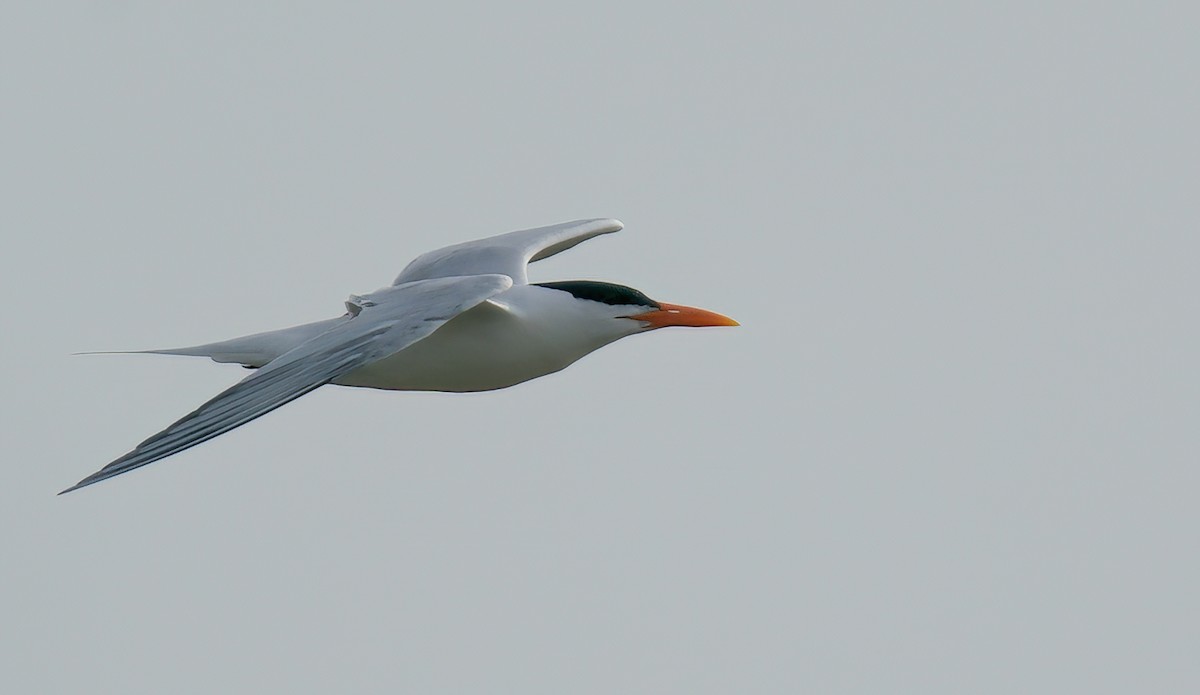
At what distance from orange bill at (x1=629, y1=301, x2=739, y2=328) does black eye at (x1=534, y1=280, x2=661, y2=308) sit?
18cm

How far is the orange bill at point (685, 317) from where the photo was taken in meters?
10.3

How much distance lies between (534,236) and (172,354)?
2.87 m

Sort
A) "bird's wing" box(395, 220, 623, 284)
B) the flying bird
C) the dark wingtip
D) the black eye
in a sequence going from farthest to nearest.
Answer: "bird's wing" box(395, 220, 623, 284) → the black eye → the flying bird → the dark wingtip

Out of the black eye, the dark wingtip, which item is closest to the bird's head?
the black eye

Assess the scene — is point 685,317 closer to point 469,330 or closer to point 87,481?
point 469,330

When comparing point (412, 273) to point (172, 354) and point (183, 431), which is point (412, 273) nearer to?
point (172, 354)

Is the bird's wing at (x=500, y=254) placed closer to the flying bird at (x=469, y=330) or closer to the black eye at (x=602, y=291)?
the flying bird at (x=469, y=330)

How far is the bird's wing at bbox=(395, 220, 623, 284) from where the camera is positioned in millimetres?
11141

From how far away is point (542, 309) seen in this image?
1002cm

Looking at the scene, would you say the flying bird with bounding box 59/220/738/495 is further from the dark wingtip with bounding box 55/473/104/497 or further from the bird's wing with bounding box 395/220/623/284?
the dark wingtip with bounding box 55/473/104/497

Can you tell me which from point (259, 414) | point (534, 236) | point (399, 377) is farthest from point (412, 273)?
point (259, 414)

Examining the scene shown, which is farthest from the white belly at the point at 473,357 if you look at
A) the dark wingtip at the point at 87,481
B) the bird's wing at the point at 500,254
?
the dark wingtip at the point at 87,481

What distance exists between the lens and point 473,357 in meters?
9.84

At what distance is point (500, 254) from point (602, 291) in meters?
1.44
